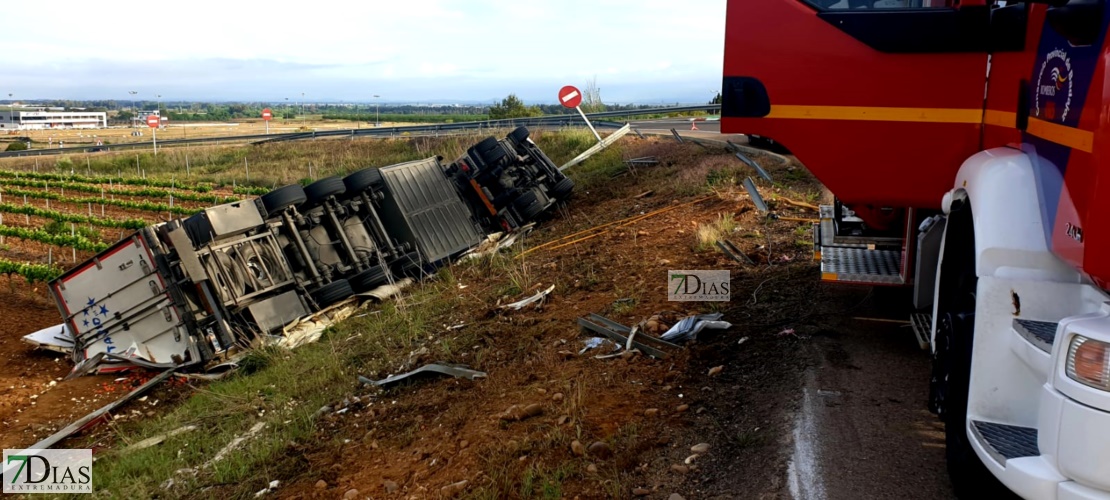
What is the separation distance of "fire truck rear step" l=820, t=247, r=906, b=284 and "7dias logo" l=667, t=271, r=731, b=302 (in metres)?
1.37

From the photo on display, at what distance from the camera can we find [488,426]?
18.0 ft

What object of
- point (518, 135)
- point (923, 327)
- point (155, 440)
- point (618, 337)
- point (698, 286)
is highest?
point (518, 135)

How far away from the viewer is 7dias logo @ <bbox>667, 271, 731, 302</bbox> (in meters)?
7.50

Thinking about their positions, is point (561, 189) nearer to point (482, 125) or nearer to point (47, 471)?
point (47, 471)

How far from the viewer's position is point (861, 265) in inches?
234

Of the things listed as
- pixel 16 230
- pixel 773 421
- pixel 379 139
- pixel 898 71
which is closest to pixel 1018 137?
pixel 898 71

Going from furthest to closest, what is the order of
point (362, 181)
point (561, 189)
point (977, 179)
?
point (561, 189) → point (362, 181) → point (977, 179)

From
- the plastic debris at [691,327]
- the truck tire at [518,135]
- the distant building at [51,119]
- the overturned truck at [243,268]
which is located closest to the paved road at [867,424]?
the plastic debris at [691,327]

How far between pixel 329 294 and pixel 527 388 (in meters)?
5.66

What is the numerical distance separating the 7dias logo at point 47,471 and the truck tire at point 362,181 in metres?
5.52

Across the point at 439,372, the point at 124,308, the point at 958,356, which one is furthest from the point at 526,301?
the point at 958,356

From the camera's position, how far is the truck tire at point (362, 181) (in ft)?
39.5

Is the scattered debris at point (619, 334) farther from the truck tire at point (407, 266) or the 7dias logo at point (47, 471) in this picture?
the truck tire at point (407, 266)

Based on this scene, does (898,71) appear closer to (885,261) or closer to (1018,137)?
(1018,137)
